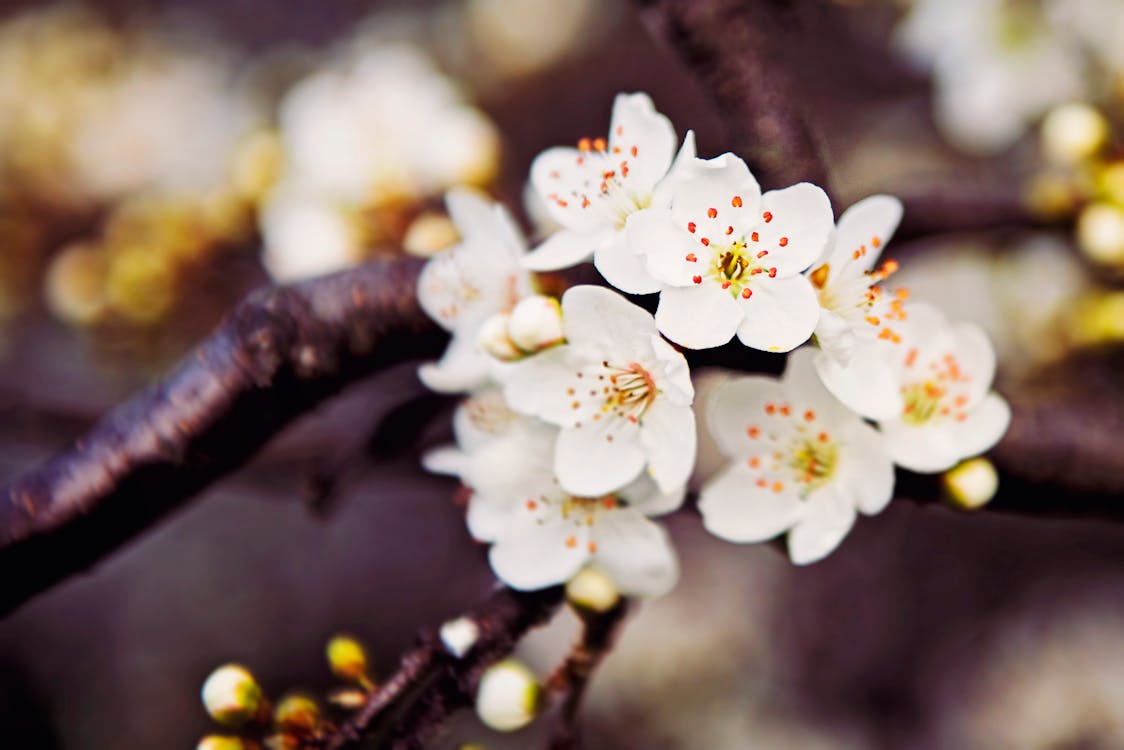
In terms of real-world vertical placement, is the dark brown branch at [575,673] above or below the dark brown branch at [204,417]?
below

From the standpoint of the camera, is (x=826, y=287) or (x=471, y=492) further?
(x=471, y=492)

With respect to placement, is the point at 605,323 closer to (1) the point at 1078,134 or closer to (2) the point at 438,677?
(2) the point at 438,677

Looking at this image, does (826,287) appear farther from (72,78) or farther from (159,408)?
(72,78)

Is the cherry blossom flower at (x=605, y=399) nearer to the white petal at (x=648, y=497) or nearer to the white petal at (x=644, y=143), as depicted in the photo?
the white petal at (x=648, y=497)

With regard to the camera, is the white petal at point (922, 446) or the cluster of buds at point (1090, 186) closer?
the white petal at point (922, 446)

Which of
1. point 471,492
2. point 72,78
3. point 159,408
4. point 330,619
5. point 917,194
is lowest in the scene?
point 330,619

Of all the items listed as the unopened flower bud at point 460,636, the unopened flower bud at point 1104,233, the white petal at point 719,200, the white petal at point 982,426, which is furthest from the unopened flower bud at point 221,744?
the unopened flower bud at point 1104,233

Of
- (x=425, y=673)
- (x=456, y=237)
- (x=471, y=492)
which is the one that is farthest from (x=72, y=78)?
(x=425, y=673)
